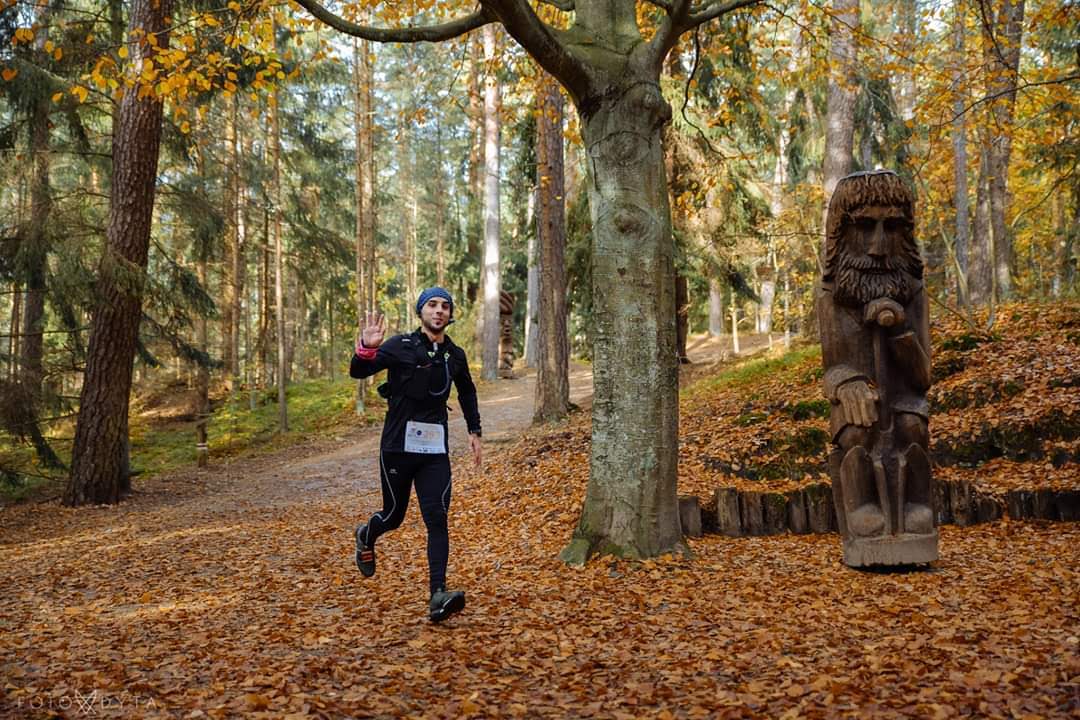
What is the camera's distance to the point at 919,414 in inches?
223

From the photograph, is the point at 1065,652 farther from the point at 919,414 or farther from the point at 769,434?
the point at 769,434

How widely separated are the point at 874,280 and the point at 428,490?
357cm

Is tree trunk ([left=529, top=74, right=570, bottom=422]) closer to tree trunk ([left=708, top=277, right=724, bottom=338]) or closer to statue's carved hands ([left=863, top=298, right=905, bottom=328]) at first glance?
statue's carved hands ([left=863, top=298, right=905, bottom=328])

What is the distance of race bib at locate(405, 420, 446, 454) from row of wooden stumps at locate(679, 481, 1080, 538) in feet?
9.47

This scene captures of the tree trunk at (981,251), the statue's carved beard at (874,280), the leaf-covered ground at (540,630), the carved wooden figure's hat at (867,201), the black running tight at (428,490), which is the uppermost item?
the tree trunk at (981,251)

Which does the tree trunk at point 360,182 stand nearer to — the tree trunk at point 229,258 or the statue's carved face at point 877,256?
the tree trunk at point 229,258

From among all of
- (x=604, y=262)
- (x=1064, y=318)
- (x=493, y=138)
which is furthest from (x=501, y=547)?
(x=493, y=138)

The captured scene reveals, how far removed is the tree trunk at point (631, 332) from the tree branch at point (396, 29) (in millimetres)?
1251

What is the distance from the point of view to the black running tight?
16.4 ft

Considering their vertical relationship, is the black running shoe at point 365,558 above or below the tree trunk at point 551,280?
below

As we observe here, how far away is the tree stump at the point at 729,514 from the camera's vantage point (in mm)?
7207

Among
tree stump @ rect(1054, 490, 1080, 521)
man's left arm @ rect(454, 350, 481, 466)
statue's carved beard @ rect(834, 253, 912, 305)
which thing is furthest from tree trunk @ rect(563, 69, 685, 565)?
tree stump @ rect(1054, 490, 1080, 521)

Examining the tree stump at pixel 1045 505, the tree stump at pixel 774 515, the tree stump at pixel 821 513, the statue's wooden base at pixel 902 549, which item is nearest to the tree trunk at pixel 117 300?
the tree stump at pixel 774 515

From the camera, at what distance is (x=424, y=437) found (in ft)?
16.6
